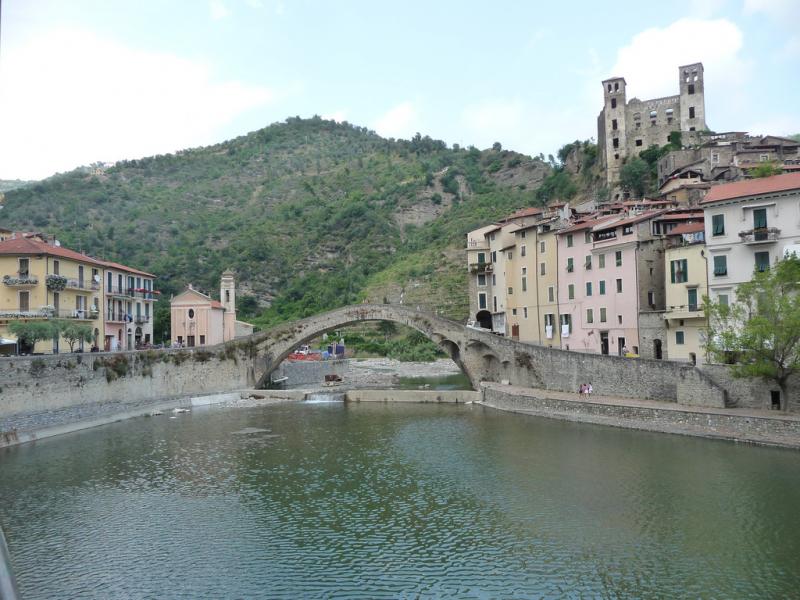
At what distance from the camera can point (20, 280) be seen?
3819 cm

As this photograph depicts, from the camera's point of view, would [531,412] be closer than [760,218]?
No

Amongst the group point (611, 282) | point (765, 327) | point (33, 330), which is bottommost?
point (765, 327)

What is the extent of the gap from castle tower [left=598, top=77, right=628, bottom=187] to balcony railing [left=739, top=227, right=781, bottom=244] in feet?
126

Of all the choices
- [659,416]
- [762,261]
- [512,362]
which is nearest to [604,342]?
[512,362]

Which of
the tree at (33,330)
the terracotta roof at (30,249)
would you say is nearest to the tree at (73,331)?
the tree at (33,330)

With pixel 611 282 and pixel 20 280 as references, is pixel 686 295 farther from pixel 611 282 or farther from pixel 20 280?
pixel 20 280

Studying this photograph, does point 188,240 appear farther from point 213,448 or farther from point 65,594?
point 65,594

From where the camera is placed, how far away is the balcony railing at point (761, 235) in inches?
1115

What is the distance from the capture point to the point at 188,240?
9406 centimetres

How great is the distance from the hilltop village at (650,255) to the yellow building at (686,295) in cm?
5

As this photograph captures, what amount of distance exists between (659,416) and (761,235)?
9164mm

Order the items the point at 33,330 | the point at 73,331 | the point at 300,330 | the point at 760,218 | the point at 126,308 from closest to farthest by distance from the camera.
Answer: the point at 760,218
the point at 33,330
the point at 73,331
the point at 300,330
the point at 126,308

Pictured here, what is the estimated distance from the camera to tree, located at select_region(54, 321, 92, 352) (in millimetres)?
37125

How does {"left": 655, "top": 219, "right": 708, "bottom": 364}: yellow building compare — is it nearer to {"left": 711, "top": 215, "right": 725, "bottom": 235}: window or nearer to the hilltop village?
the hilltop village
